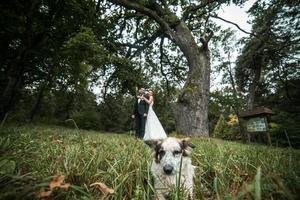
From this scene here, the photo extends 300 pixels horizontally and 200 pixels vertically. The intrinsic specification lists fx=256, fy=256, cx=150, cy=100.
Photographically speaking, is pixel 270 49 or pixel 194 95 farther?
pixel 270 49

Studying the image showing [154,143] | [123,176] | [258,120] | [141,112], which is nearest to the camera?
[123,176]

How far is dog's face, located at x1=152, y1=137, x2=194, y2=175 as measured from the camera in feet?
8.93

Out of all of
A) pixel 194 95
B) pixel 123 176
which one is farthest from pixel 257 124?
pixel 123 176

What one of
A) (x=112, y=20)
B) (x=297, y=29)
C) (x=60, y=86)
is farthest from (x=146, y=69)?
(x=297, y=29)

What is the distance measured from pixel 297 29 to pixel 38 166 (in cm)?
2026

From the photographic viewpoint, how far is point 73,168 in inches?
94.3

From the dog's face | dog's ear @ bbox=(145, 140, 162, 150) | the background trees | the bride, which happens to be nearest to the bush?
the background trees

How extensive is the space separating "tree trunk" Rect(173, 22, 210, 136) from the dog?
811 cm

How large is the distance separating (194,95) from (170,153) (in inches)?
345

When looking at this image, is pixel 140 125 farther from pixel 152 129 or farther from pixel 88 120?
pixel 88 120

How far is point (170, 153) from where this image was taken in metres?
2.93

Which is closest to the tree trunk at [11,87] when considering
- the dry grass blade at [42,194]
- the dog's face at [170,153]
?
the dog's face at [170,153]

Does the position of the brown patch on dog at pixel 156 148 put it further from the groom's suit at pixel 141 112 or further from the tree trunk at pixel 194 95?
the tree trunk at pixel 194 95

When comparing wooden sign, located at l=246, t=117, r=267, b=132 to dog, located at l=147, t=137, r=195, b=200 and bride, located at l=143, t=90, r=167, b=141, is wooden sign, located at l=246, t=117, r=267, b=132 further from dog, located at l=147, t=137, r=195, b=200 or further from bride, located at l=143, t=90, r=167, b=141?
dog, located at l=147, t=137, r=195, b=200
